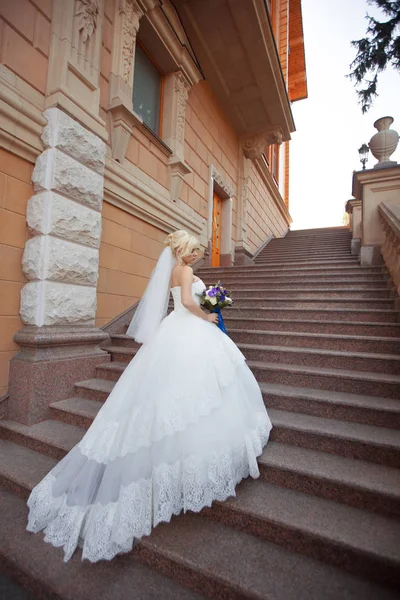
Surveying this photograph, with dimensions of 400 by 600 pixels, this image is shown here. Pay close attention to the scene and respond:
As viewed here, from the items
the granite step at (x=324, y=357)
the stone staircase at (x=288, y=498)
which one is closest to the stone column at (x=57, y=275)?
the stone staircase at (x=288, y=498)

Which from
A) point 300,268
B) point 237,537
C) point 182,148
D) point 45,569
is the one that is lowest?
point 45,569

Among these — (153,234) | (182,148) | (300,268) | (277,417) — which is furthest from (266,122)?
(277,417)

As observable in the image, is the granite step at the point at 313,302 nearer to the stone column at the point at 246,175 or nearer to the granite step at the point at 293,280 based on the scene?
the granite step at the point at 293,280

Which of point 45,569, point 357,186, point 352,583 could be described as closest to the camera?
point 352,583

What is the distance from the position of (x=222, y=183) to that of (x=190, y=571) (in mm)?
8280

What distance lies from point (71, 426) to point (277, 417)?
198 centimetres

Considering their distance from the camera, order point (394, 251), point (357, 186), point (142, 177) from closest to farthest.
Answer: point (394, 251) → point (142, 177) → point (357, 186)

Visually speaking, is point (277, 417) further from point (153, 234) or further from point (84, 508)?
point (153, 234)

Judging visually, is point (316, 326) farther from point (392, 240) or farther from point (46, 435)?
point (46, 435)

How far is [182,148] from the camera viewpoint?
6.00 meters

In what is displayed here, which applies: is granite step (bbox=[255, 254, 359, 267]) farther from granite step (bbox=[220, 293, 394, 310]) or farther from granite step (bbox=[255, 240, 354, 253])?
granite step (bbox=[220, 293, 394, 310])

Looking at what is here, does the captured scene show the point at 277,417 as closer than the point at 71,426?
Yes

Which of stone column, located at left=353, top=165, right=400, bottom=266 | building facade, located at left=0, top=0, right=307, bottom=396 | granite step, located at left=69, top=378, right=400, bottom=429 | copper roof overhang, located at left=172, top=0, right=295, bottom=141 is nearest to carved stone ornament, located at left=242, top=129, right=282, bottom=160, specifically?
copper roof overhang, located at left=172, top=0, right=295, bottom=141

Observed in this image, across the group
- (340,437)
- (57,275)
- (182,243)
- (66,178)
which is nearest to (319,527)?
→ (340,437)
